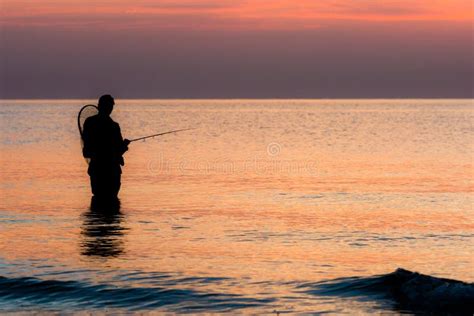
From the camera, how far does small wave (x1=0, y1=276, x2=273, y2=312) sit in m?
12.0

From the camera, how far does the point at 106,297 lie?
12.3m

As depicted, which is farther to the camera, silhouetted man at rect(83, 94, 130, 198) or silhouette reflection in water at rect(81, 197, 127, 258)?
silhouetted man at rect(83, 94, 130, 198)

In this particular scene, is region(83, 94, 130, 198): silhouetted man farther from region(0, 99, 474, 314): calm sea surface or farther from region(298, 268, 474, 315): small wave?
region(298, 268, 474, 315): small wave

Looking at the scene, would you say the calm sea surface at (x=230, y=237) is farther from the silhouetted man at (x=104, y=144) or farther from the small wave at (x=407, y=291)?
the silhouetted man at (x=104, y=144)

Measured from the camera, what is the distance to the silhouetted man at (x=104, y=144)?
61.6ft

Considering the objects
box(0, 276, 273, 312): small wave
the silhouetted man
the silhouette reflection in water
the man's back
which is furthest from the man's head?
box(0, 276, 273, 312): small wave

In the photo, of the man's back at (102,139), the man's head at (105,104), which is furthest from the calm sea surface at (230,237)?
the man's head at (105,104)

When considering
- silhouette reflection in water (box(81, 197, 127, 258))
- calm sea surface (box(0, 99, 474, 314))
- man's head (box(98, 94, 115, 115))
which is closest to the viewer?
calm sea surface (box(0, 99, 474, 314))

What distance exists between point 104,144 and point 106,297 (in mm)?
6873

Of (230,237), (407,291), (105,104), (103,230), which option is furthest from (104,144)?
(407,291)

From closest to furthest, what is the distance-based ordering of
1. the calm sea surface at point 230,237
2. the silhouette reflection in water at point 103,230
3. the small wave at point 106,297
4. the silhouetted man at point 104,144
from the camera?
1. the small wave at point 106,297
2. the calm sea surface at point 230,237
3. the silhouette reflection in water at point 103,230
4. the silhouetted man at point 104,144

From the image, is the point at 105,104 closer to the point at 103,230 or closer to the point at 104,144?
the point at 104,144

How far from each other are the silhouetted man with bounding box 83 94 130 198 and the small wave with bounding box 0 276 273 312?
239 inches

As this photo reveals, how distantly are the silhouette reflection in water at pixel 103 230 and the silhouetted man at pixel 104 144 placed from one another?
1.83 feet
